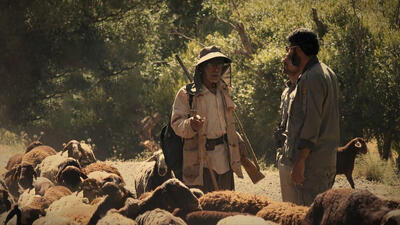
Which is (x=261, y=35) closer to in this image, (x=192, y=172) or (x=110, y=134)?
(x=110, y=134)

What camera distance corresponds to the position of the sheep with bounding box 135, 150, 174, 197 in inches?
283

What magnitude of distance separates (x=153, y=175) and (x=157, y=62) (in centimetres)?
1537

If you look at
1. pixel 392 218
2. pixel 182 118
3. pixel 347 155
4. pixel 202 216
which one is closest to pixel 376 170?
pixel 347 155

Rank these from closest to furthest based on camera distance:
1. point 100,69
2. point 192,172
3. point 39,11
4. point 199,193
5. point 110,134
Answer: point 199,193, point 192,172, point 39,11, point 100,69, point 110,134

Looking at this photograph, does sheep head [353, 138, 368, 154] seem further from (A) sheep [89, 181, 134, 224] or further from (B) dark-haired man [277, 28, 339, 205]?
(A) sheep [89, 181, 134, 224]

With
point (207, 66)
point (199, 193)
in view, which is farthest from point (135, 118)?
point (199, 193)

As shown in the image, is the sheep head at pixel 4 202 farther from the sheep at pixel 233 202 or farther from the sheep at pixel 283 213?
the sheep at pixel 283 213

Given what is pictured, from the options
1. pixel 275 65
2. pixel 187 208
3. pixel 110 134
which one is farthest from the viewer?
pixel 110 134

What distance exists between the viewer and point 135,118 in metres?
21.7

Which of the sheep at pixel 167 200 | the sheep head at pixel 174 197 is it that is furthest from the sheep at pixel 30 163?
the sheep head at pixel 174 197

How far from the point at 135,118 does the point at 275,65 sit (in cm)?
769

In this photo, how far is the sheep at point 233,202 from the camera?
14.8ft

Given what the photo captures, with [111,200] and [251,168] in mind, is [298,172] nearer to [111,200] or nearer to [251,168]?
[111,200]

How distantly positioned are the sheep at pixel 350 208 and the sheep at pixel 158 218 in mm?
936
